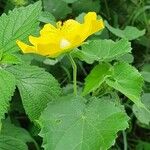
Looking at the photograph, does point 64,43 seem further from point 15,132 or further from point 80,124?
point 15,132

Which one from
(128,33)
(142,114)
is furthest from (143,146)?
(128,33)

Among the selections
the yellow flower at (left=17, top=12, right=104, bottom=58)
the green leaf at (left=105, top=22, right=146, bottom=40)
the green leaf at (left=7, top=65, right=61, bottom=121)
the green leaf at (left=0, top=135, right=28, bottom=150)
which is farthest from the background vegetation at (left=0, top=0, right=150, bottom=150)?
the yellow flower at (left=17, top=12, right=104, bottom=58)

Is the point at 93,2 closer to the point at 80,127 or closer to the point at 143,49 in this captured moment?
the point at 143,49

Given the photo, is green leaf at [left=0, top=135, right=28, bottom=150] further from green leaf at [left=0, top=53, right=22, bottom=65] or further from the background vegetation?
green leaf at [left=0, top=53, right=22, bottom=65]

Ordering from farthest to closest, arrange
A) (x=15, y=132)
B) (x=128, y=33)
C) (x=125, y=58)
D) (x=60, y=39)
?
(x=128, y=33)
(x=125, y=58)
(x=15, y=132)
(x=60, y=39)

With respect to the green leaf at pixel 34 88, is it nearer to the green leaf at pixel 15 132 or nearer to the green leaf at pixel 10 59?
the green leaf at pixel 10 59

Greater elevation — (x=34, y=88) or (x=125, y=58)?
(x=34, y=88)

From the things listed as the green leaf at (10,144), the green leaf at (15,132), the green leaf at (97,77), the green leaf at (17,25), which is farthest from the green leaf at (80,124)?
the green leaf at (15,132)
